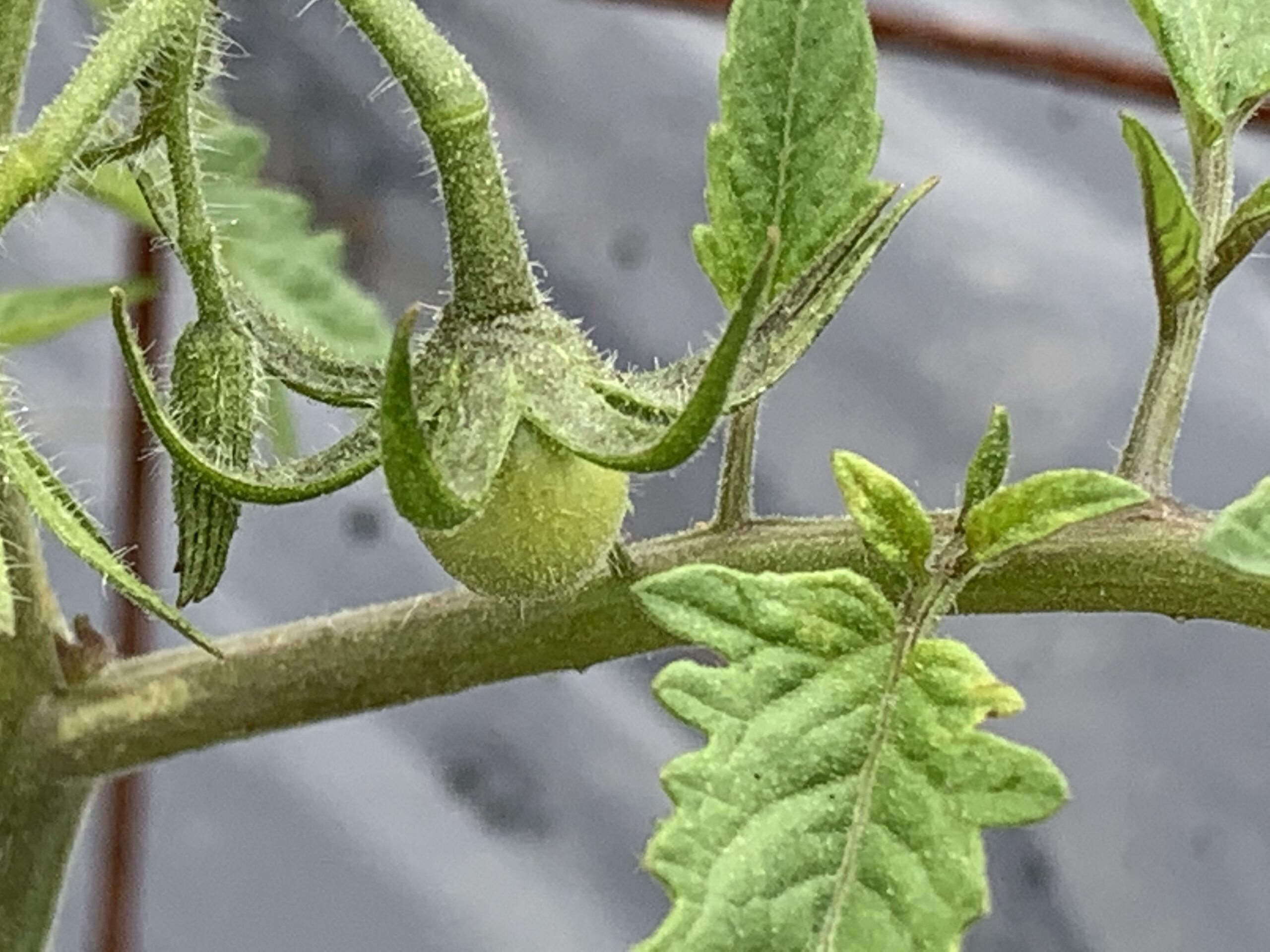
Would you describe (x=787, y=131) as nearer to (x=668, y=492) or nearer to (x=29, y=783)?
(x=29, y=783)

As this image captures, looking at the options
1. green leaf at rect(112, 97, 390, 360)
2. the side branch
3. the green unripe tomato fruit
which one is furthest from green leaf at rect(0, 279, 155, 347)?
the green unripe tomato fruit

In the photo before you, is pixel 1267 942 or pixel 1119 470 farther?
pixel 1267 942

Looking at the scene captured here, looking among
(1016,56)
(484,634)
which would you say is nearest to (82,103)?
(484,634)

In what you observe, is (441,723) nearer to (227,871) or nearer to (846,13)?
(227,871)

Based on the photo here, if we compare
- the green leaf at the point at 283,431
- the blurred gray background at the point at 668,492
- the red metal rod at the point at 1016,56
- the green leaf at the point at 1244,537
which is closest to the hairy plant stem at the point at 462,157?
the green leaf at the point at 1244,537

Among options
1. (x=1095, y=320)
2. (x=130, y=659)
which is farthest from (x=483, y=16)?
(x=130, y=659)

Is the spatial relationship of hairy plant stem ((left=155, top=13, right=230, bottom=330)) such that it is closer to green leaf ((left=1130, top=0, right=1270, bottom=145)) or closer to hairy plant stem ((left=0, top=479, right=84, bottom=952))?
hairy plant stem ((left=0, top=479, right=84, bottom=952))
